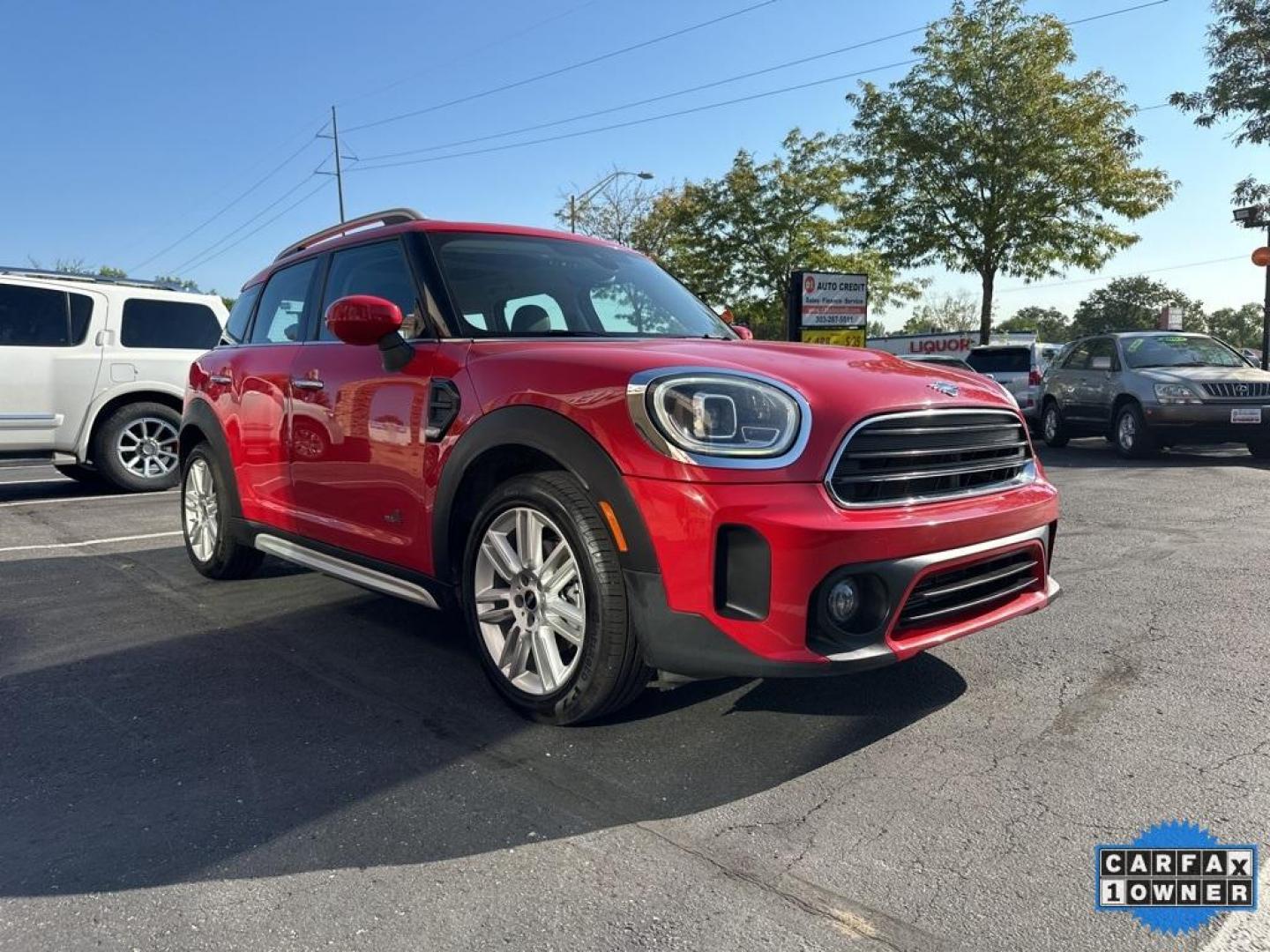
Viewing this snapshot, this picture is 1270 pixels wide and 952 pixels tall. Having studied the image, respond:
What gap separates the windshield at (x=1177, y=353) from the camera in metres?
10.9

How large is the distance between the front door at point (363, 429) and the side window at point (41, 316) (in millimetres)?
5350

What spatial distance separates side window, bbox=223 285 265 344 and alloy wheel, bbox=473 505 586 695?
279cm

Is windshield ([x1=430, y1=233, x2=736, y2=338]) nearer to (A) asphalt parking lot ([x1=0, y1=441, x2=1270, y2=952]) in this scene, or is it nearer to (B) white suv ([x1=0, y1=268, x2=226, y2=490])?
(A) asphalt parking lot ([x1=0, y1=441, x2=1270, y2=952])

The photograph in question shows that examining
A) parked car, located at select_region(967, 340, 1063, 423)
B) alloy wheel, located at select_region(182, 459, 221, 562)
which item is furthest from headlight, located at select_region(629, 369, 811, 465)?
parked car, located at select_region(967, 340, 1063, 423)

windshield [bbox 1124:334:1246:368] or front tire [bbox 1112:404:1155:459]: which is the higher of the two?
windshield [bbox 1124:334:1246:368]

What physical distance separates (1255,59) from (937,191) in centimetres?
650

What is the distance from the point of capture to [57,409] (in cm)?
804

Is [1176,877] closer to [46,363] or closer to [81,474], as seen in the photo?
[46,363]

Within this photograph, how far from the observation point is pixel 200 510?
203 inches

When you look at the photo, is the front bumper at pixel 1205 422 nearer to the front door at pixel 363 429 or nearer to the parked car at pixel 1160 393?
the parked car at pixel 1160 393

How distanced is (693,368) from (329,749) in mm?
1619

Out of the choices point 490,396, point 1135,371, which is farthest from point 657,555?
point 1135,371

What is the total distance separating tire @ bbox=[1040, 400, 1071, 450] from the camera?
496 inches

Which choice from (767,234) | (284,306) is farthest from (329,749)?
(767,234)
